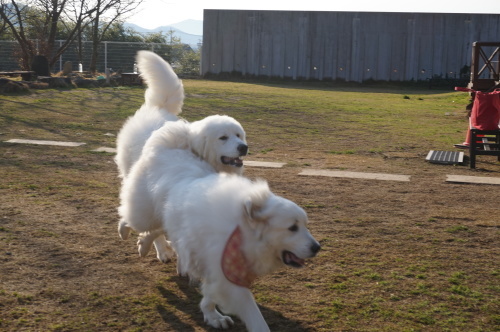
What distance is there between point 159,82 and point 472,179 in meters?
4.42

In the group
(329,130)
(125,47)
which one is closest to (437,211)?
(329,130)

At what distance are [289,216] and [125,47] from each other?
92.3 feet

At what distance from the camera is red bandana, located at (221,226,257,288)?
3389mm

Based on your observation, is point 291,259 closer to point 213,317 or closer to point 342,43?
point 213,317

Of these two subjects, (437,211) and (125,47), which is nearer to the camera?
(437,211)

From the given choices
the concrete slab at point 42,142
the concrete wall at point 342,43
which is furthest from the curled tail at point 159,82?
the concrete wall at point 342,43

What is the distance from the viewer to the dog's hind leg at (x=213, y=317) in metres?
3.67

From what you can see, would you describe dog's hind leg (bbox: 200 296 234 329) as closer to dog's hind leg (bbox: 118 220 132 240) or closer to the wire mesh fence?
dog's hind leg (bbox: 118 220 132 240)

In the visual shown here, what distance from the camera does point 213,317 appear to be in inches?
146

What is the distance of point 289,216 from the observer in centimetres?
339

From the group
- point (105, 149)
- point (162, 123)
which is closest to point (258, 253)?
point (162, 123)

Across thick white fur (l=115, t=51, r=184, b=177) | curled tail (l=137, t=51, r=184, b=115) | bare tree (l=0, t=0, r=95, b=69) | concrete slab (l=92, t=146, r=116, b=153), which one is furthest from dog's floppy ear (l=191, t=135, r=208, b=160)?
bare tree (l=0, t=0, r=95, b=69)

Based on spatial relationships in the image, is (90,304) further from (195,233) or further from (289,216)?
(289,216)

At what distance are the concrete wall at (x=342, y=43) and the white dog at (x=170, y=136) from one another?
2669 cm
